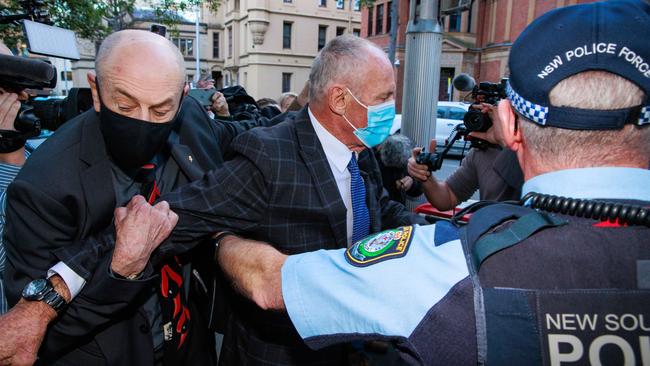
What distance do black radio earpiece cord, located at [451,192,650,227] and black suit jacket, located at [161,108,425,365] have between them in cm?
96

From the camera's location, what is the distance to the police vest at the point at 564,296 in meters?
0.87

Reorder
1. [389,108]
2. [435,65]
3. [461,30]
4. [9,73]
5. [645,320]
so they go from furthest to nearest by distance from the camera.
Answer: [461,30], [435,65], [389,108], [9,73], [645,320]

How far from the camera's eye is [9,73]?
2061 millimetres

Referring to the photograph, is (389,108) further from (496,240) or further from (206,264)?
(496,240)

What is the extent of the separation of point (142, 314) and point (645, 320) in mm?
1705

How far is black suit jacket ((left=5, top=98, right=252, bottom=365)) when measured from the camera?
155cm

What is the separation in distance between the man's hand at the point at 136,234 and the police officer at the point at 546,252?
0.65 meters

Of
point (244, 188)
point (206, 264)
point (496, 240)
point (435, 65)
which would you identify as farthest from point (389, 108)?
point (435, 65)

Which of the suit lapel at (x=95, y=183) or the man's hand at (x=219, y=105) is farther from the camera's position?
the man's hand at (x=219, y=105)

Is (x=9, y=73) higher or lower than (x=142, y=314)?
higher

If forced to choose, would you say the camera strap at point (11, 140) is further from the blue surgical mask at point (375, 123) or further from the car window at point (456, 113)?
the car window at point (456, 113)

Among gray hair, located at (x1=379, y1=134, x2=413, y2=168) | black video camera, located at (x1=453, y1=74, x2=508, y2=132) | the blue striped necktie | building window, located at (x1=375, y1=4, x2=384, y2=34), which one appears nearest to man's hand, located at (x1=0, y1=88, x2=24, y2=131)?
the blue striped necktie

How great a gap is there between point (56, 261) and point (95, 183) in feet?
1.02

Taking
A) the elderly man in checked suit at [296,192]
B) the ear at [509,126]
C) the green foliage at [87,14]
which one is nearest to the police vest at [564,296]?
the ear at [509,126]
